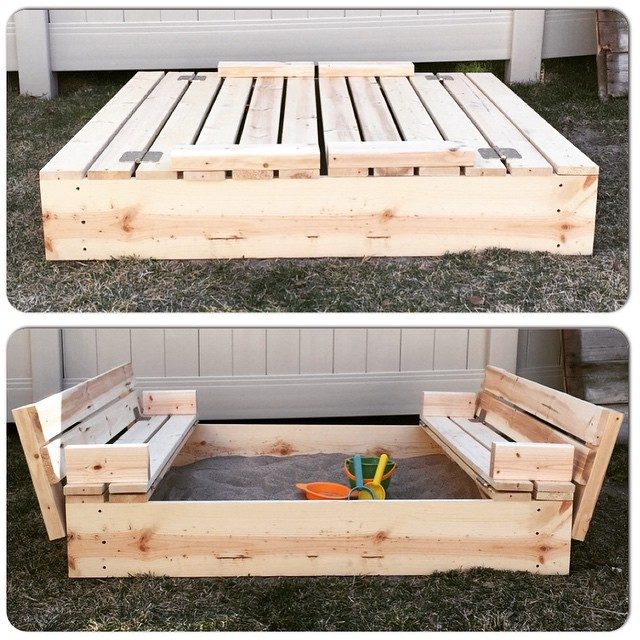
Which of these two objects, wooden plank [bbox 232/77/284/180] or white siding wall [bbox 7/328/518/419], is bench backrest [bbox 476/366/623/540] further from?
wooden plank [bbox 232/77/284/180]

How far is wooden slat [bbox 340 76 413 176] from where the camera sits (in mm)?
2271

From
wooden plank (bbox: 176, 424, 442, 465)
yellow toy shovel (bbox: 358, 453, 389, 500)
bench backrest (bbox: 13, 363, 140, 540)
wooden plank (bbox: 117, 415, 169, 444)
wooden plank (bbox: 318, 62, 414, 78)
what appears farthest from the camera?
wooden plank (bbox: 318, 62, 414, 78)

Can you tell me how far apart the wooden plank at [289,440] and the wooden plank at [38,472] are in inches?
30.2

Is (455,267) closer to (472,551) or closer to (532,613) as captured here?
(472,551)

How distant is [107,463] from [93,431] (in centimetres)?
39

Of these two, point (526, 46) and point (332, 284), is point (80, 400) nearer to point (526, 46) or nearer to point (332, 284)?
point (332, 284)

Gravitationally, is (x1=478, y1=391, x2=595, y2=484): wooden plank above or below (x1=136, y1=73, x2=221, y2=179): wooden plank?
below

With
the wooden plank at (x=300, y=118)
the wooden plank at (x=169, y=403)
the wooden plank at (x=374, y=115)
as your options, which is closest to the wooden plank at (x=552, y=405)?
the wooden plank at (x=374, y=115)

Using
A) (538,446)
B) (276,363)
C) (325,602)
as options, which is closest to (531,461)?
(538,446)

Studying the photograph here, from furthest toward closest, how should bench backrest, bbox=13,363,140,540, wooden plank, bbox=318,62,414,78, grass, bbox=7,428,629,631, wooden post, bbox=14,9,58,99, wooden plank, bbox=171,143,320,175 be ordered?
wooden post, bbox=14,9,58,99 → wooden plank, bbox=318,62,414,78 → wooden plank, bbox=171,143,320,175 → bench backrest, bbox=13,363,140,540 → grass, bbox=7,428,629,631

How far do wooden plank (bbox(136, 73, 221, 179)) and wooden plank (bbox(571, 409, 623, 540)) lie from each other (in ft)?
4.19

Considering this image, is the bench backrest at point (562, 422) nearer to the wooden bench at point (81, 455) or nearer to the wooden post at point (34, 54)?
the wooden bench at point (81, 455)

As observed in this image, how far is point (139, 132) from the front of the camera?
265 centimetres

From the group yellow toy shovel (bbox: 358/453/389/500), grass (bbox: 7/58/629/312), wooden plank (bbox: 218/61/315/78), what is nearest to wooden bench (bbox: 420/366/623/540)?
yellow toy shovel (bbox: 358/453/389/500)
